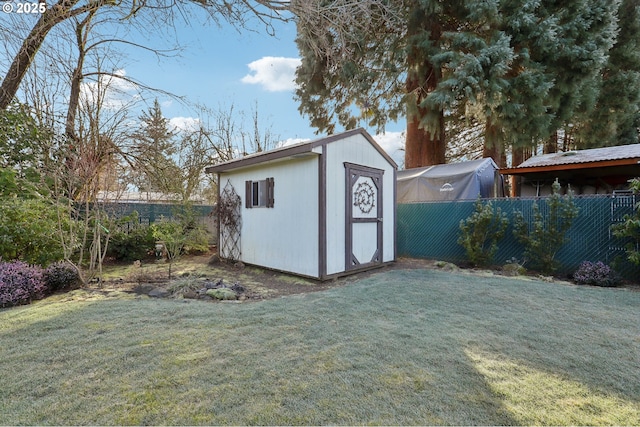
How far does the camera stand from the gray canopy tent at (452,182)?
7.98 m

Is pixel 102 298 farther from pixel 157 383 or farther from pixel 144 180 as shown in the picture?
pixel 144 180

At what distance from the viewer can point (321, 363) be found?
6.98 feet

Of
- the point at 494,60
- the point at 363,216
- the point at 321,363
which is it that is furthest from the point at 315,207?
the point at 494,60

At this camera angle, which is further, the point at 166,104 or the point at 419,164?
the point at 419,164

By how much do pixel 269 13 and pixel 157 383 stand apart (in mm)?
5011

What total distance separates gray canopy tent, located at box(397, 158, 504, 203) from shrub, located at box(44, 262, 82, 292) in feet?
25.6

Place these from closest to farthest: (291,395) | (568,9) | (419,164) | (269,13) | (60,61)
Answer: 1. (291,395)
2. (269,13)
3. (60,61)
4. (568,9)
5. (419,164)

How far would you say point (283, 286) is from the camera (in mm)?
4867

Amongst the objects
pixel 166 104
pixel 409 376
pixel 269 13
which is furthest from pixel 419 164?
pixel 409 376

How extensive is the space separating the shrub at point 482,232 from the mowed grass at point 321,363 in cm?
250

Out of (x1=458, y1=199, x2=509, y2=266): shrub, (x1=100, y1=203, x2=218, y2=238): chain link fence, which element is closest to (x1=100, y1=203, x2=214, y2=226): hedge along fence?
(x1=100, y1=203, x2=218, y2=238): chain link fence

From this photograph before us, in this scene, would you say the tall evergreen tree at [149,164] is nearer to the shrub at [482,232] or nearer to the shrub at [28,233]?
the shrub at [28,233]

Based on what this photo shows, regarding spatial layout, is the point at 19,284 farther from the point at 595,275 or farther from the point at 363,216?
the point at 595,275

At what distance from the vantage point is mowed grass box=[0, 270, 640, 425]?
5.38ft
